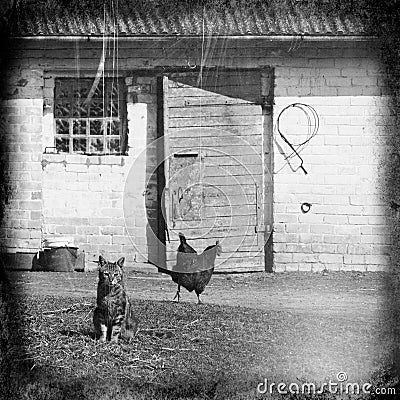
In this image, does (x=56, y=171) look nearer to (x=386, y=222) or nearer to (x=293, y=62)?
(x=293, y=62)

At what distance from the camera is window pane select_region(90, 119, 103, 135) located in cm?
504

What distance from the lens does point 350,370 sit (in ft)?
16.4

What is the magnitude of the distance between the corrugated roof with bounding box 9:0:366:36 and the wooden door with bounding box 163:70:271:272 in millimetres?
219

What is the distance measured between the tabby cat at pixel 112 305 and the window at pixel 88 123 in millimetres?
543

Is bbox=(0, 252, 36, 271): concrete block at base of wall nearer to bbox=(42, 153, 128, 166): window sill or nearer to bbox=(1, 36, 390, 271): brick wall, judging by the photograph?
bbox=(1, 36, 390, 271): brick wall

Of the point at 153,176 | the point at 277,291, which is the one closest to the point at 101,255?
the point at 153,176

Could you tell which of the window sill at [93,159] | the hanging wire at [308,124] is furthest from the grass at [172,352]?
the hanging wire at [308,124]

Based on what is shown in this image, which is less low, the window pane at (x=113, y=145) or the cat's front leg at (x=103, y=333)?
the window pane at (x=113, y=145)

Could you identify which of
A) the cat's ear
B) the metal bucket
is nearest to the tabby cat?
the cat's ear

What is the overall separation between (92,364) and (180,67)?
148cm

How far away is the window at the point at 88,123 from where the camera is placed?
5.04m

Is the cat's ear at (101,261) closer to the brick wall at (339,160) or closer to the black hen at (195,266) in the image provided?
the black hen at (195,266)

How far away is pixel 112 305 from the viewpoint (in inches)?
198

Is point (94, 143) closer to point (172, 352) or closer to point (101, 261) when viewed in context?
point (101, 261)
